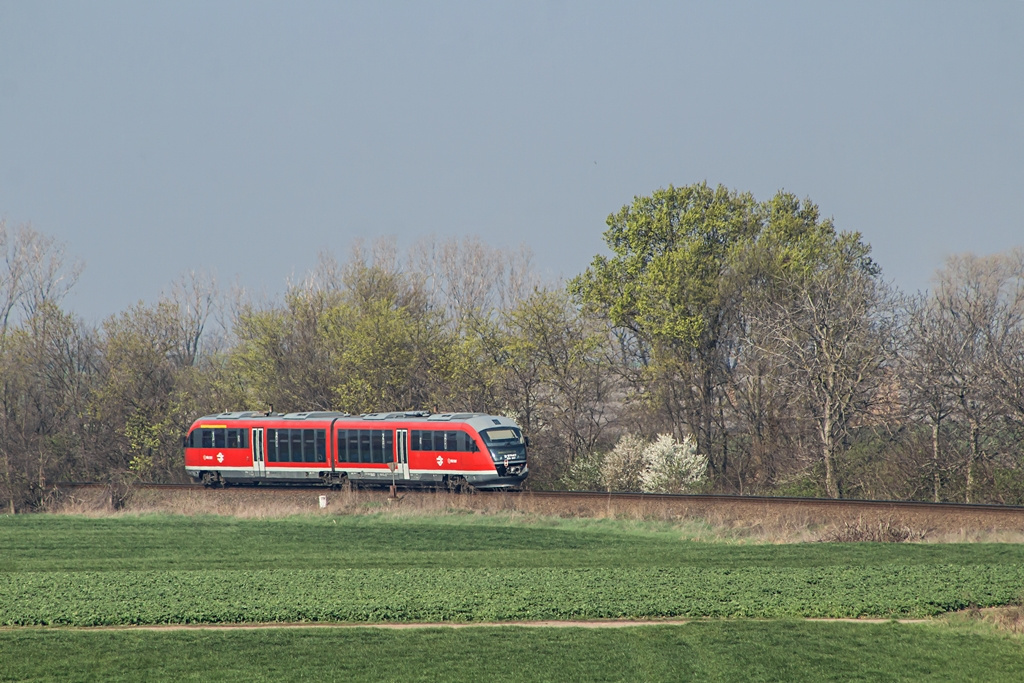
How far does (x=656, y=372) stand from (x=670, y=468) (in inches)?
336

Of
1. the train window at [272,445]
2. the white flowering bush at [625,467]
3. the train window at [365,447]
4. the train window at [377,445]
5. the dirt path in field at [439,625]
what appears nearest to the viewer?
the dirt path in field at [439,625]

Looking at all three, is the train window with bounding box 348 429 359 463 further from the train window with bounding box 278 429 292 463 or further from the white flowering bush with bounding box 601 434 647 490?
the white flowering bush with bounding box 601 434 647 490

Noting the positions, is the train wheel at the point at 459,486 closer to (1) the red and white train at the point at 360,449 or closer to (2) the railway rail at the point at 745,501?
(1) the red and white train at the point at 360,449

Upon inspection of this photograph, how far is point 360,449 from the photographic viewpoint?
128 feet

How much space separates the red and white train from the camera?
37094 millimetres

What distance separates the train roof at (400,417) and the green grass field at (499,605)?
839 cm

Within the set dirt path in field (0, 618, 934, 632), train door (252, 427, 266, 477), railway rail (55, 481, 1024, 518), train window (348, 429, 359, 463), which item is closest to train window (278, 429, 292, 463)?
train door (252, 427, 266, 477)

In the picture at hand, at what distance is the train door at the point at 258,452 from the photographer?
1622 inches

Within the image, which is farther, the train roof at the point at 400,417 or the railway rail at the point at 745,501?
the train roof at the point at 400,417

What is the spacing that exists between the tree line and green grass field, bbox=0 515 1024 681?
12547 mm

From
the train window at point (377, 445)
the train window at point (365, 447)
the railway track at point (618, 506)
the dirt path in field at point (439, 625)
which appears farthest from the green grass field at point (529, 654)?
the train window at point (365, 447)

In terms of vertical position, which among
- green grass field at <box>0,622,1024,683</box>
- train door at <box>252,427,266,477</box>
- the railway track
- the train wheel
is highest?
train door at <box>252,427,266,477</box>

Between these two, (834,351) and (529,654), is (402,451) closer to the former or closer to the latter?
(834,351)

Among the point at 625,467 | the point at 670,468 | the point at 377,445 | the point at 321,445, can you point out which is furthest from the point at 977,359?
the point at 321,445
